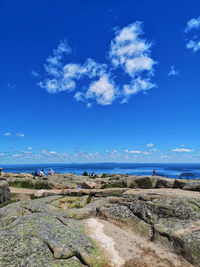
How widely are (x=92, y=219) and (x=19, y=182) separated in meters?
27.5

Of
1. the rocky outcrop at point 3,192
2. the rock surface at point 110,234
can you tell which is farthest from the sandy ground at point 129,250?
the rocky outcrop at point 3,192

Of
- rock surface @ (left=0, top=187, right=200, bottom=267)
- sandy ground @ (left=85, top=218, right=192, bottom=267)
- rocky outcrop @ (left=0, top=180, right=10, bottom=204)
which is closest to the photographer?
rock surface @ (left=0, top=187, right=200, bottom=267)

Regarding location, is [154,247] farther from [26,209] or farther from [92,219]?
[26,209]

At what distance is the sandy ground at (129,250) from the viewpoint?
7465mm

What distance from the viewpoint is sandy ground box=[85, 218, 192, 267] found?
24.5 ft

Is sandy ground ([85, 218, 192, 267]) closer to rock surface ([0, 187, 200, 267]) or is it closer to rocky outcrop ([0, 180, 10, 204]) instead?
rock surface ([0, 187, 200, 267])

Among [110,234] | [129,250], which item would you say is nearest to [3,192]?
[110,234]

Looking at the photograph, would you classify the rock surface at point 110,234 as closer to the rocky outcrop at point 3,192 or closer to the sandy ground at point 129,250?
the sandy ground at point 129,250

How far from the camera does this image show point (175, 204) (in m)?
11.6

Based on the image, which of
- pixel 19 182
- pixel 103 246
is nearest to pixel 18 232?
pixel 103 246

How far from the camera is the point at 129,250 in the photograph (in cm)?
828

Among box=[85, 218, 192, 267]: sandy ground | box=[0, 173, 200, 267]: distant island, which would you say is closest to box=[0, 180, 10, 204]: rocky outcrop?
box=[0, 173, 200, 267]: distant island

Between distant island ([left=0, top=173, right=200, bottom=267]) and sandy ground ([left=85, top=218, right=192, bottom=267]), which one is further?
sandy ground ([left=85, top=218, right=192, bottom=267])

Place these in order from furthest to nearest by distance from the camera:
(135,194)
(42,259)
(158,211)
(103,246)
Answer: (135,194) → (158,211) → (103,246) → (42,259)
